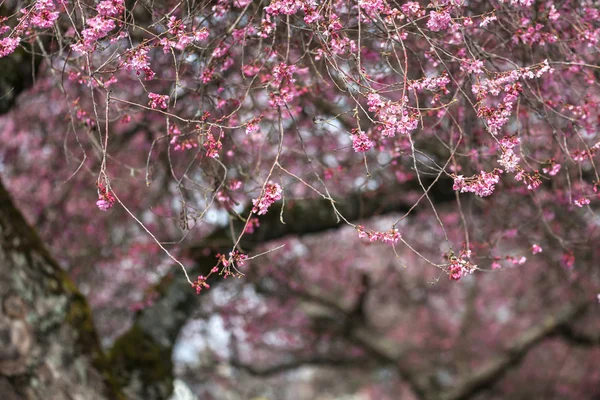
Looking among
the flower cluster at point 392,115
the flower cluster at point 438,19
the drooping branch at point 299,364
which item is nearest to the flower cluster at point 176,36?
the flower cluster at point 392,115

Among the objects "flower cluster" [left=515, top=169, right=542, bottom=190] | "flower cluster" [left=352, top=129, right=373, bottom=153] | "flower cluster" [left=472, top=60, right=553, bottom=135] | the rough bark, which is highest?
"flower cluster" [left=352, top=129, right=373, bottom=153]

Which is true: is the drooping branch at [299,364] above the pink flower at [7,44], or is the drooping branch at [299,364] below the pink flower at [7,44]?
below

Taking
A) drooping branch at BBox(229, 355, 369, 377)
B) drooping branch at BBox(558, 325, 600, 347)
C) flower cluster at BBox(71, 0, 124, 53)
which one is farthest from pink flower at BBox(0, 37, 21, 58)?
drooping branch at BBox(558, 325, 600, 347)

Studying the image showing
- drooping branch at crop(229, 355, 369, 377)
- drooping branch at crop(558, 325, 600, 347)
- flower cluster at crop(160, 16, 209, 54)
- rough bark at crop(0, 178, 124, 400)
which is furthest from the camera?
drooping branch at crop(229, 355, 369, 377)

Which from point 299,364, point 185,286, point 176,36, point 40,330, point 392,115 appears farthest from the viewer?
point 299,364

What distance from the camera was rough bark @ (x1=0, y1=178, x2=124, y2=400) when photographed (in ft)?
12.9

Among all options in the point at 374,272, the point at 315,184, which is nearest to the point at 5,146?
the point at 315,184

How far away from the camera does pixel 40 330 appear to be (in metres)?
4.06

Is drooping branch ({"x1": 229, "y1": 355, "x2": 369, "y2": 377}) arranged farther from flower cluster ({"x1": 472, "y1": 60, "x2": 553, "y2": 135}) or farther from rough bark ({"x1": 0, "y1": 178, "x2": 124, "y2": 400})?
flower cluster ({"x1": 472, "y1": 60, "x2": 553, "y2": 135})

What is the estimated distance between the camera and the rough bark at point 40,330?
394 centimetres

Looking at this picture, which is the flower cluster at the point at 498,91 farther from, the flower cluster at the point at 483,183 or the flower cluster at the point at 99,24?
the flower cluster at the point at 99,24

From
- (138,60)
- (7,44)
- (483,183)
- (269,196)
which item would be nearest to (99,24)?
(138,60)

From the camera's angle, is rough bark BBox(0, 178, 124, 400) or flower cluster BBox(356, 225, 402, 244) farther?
rough bark BBox(0, 178, 124, 400)

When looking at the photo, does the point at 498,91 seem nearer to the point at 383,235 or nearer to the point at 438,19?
the point at 438,19
